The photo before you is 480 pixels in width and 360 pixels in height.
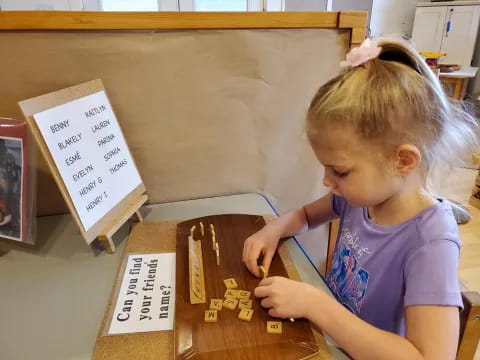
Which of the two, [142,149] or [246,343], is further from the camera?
[142,149]

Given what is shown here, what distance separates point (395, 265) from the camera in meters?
0.60

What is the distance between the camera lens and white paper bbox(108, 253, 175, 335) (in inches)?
21.7

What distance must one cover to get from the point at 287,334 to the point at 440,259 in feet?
0.78

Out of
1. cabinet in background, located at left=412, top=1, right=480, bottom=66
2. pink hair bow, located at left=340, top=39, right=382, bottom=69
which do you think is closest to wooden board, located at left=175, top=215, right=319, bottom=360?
pink hair bow, located at left=340, top=39, right=382, bottom=69

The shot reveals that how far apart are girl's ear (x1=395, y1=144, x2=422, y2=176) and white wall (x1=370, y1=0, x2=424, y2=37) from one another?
13.6 ft

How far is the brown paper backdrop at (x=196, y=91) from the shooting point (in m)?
0.78

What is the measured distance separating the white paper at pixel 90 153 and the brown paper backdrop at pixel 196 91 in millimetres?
84

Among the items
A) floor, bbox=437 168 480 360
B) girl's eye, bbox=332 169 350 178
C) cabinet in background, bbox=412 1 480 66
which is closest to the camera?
girl's eye, bbox=332 169 350 178

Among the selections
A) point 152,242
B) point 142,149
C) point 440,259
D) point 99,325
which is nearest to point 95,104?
point 142,149

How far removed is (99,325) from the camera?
1.82ft

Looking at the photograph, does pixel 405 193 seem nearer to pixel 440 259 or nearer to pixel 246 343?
pixel 440 259

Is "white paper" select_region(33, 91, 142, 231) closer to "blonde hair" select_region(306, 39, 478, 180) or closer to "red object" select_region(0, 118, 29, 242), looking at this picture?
"red object" select_region(0, 118, 29, 242)

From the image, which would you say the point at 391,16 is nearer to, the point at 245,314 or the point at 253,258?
the point at 253,258

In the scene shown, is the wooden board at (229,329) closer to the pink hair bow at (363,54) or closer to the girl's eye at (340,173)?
the girl's eye at (340,173)
